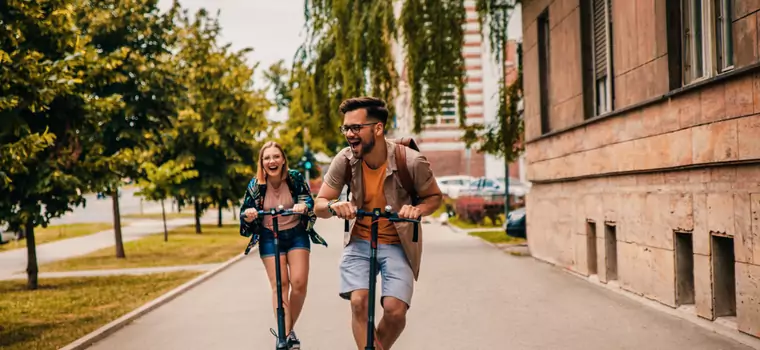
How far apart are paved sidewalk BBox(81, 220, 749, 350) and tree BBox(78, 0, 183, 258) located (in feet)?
16.3

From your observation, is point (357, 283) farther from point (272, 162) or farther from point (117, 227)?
point (117, 227)

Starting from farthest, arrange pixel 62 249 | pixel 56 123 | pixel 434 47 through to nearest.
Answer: pixel 62 249, pixel 434 47, pixel 56 123

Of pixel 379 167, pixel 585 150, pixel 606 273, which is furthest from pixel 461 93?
pixel 379 167

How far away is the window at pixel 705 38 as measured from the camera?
9203 mm

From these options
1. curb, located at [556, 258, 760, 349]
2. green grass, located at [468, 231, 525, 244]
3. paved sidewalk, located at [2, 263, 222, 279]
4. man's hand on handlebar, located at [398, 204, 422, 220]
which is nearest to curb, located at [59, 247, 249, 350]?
paved sidewalk, located at [2, 263, 222, 279]

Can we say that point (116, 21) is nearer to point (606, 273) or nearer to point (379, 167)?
point (606, 273)

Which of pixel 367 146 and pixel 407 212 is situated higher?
pixel 367 146

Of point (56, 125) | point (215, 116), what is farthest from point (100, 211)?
point (56, 125)

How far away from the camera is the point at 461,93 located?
771 inches

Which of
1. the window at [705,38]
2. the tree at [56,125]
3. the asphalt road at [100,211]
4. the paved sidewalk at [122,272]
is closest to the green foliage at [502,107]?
the paved sidewalk at [122,272]

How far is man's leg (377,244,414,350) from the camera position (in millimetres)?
5391

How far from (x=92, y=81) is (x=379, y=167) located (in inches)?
403

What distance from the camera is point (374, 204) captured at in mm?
5465

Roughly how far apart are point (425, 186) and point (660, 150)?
5.75m
